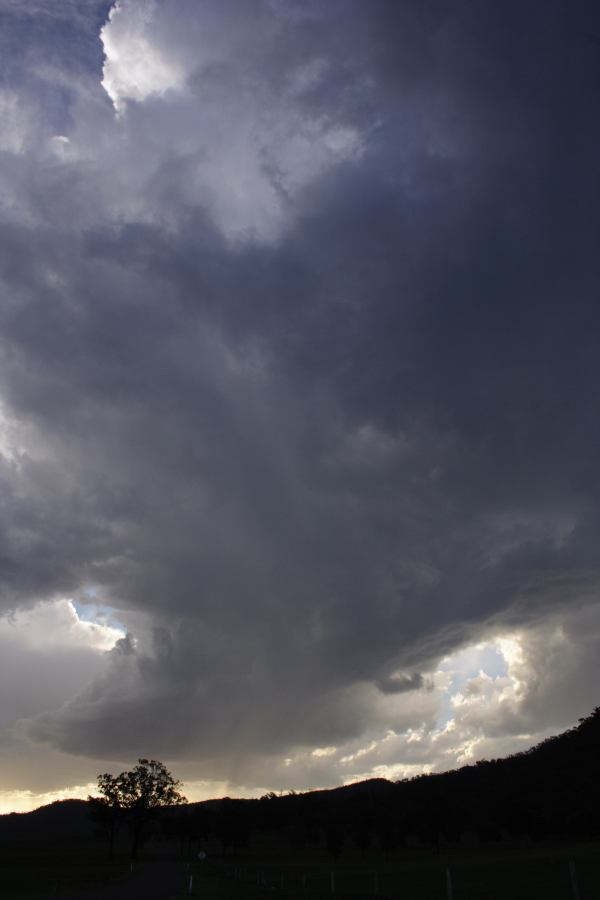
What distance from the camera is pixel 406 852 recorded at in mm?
165875

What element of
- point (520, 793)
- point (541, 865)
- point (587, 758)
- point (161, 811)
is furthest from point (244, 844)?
point (541, 865)

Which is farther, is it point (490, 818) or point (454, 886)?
point (490, 818)

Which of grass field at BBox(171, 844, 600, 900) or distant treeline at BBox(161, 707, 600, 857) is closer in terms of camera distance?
grass field at BBox(171, 844, 600, 900)

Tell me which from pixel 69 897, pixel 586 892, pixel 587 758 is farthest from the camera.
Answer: pixel 587 758

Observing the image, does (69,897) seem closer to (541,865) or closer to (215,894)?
(215,894)

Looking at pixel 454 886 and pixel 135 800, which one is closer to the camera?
pixel 454 886

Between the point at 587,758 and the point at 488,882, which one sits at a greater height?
the point at 587,758

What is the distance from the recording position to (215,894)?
4934 centimetres

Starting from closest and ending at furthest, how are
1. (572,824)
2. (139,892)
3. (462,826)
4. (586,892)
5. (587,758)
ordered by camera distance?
(586,892), (139,892), (572,824), (462,826), (587,758)

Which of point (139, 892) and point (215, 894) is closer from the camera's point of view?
point (215, 894)

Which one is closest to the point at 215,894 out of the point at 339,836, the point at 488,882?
the point at 488,882

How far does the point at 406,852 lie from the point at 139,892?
13295cm

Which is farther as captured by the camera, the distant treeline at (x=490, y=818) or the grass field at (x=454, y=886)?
the distant treeline at (x=490, y=818)

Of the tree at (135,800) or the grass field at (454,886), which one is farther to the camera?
the tree at (135,800)
